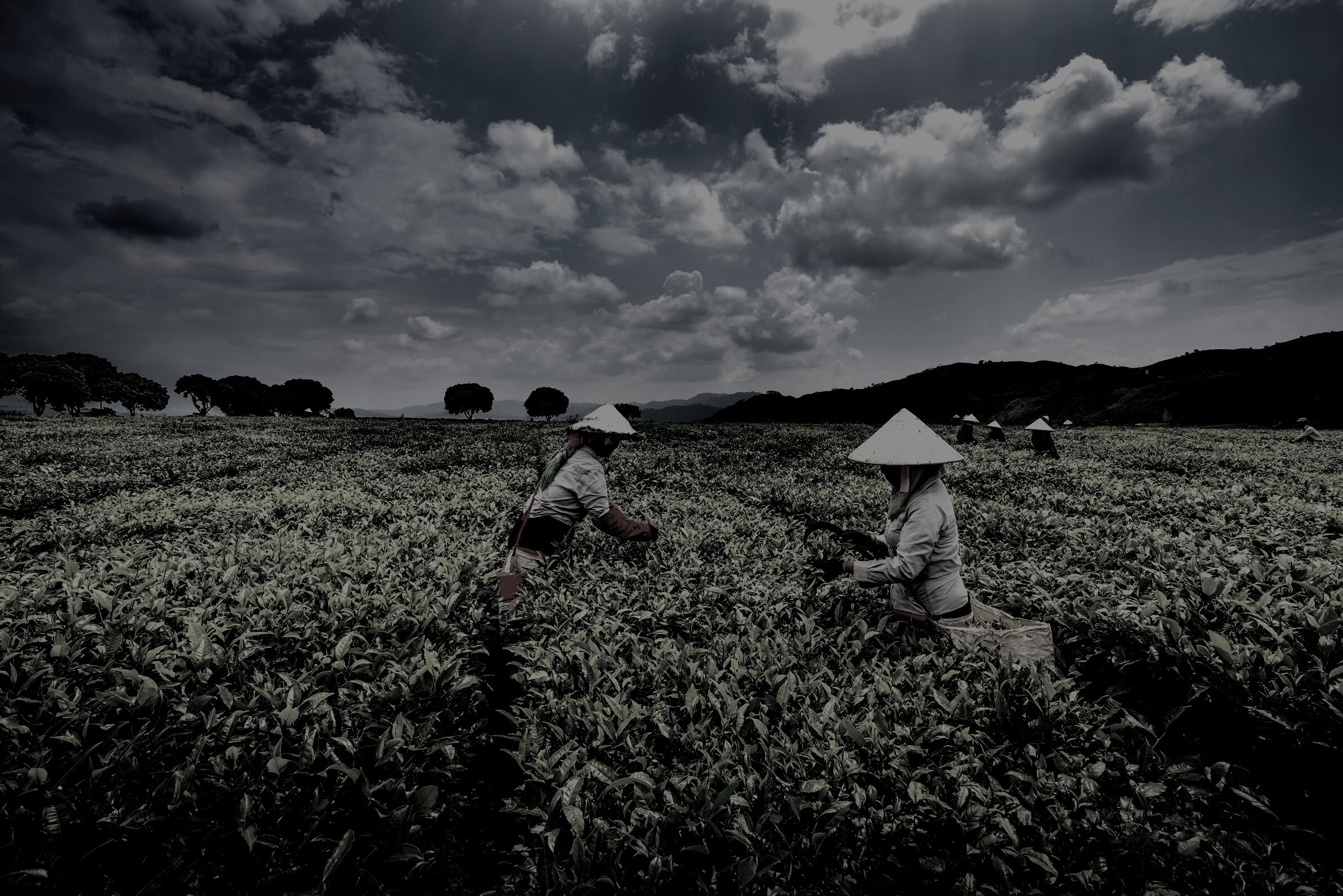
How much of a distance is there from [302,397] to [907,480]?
113409 millimetres

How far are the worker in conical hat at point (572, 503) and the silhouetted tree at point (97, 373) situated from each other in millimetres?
89274

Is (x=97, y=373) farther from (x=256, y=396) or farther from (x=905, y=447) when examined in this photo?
(x=905, y=447)

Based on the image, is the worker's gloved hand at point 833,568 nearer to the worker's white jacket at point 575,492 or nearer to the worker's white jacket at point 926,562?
the worker's white jacket at point 926,562

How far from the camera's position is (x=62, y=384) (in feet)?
168

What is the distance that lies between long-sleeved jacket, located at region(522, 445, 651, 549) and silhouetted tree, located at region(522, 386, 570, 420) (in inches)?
3656

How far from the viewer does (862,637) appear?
379 cm

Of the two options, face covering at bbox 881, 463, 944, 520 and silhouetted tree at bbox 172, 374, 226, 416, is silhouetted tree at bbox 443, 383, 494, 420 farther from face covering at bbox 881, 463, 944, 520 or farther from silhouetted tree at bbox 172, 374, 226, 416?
face covering at bbox 881, 463, 944, 520

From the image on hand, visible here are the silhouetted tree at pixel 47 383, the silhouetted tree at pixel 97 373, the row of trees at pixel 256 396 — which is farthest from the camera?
the row of trees at pixel 256 396

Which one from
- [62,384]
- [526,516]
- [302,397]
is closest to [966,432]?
[526,516]

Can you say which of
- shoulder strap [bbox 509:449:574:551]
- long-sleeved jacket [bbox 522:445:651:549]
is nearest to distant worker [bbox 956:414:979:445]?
long-sleeved jacket [bbox 522:445:651:549]

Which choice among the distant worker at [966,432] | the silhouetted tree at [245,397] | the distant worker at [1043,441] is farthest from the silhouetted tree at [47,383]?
the distant worker at [1043,441]

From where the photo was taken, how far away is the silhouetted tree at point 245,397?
261 feet

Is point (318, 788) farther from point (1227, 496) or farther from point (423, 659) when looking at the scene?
point (1227, 496)

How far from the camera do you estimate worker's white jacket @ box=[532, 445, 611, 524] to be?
17.5 feet
